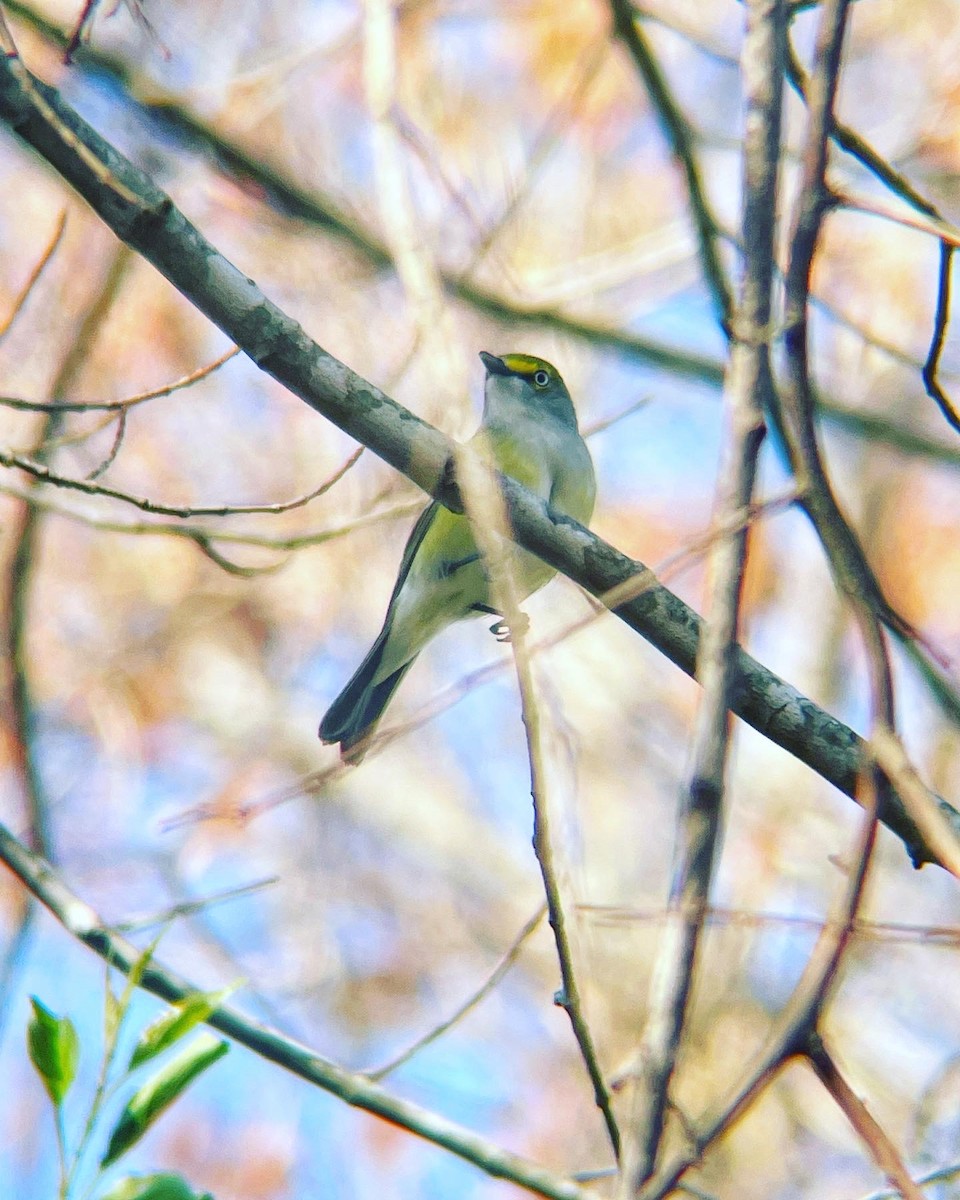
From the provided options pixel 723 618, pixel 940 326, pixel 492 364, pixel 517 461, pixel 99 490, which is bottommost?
pixel 723 618

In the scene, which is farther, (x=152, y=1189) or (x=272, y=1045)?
(x=272, y=1045)

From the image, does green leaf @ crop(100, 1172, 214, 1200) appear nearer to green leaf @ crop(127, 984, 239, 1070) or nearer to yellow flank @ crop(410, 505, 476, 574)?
green leaf @ crop(127, 984, 239, 1070)

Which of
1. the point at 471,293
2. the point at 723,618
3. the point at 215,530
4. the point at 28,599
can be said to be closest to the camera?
the point at 723,618

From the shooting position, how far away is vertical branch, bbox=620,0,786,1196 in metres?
1.25

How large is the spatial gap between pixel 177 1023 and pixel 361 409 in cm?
144

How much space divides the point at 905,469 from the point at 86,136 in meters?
7.96

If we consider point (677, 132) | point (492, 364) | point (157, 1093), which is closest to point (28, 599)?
point (492, 364)

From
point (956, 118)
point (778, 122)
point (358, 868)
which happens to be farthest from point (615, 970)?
point (778, 122)

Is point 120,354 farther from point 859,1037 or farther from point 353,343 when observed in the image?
point 859,1037

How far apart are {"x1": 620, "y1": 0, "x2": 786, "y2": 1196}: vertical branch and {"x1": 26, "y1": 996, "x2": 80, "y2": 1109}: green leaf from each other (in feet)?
4.09

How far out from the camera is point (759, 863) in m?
8.78

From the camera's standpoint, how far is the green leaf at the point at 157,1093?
6.98 ft

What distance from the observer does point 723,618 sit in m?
1.41

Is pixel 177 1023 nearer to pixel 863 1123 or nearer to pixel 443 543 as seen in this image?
pixel 863 1123
